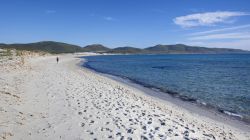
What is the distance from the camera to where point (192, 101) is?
772 inches

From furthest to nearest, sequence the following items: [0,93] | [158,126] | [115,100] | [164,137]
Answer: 1. [115,100]
2. [0,93]
3. [158,126]
4. [164,137]

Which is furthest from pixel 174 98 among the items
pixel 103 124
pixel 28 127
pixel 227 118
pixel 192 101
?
pixel 28 127

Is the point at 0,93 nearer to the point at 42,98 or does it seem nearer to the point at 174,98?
the point at 42,98

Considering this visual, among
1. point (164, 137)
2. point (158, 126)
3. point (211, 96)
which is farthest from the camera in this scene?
point (211, 96)

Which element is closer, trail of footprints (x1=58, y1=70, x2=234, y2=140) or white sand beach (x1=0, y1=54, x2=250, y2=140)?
white sand beach (x1=0, y1=54, x2=250, y2=140)

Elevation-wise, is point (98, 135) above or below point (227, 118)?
above

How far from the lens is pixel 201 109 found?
17016 mm

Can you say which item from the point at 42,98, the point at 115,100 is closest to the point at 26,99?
the point at 42,98

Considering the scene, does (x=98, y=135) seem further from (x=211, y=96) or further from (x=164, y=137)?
(x=211, y=96)

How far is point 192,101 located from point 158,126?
10.0 m

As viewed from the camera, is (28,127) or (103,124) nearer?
(28,127)

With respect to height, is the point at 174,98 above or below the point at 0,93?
below

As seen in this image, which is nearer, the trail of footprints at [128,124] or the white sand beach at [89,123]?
the white sand beach at [89,123]

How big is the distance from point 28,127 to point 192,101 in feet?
42.4
